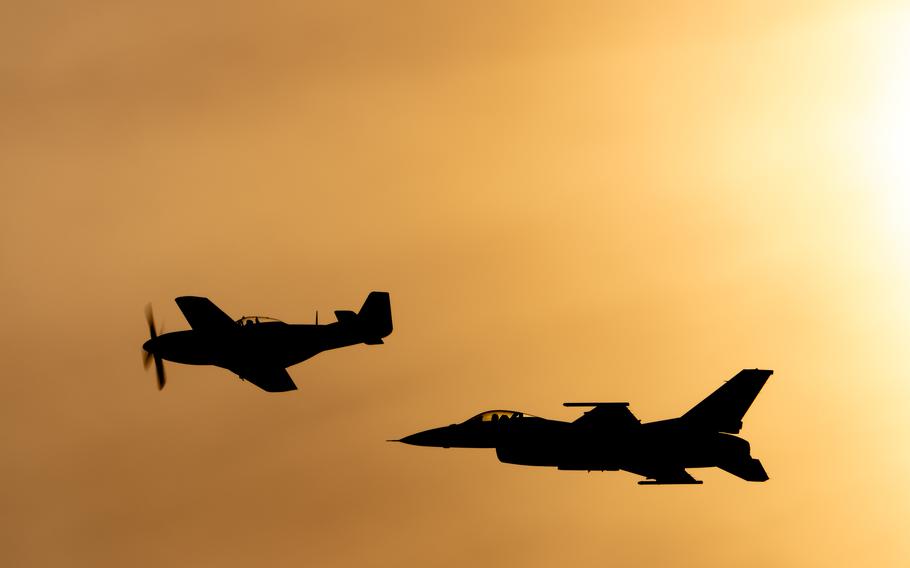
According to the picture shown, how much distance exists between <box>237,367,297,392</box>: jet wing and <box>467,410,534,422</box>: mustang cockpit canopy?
21692mm

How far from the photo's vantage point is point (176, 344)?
80000 mm

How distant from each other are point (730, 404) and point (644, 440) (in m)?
5.21

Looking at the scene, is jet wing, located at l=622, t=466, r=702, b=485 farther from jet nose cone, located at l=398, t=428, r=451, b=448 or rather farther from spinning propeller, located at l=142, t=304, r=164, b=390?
spinning propeller, located at l=142, t=304, r=164, b=390

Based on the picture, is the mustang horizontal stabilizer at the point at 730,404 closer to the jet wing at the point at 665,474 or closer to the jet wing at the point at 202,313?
the jet wing at the point at 665,474

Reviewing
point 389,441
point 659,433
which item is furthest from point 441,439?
point 659,433

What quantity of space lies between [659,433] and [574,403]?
23.0ft

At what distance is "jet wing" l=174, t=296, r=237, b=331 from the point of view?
272 ft

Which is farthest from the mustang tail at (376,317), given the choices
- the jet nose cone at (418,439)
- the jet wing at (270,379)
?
the jet nose cone at (418,439)

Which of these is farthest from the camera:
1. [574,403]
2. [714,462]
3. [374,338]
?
[374,338]

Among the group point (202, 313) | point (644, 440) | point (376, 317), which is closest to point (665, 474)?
point (644, 440)

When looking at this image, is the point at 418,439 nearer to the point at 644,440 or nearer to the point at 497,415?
the point at 497,415

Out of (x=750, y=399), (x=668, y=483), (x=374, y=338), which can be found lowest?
(x=668, y=483)

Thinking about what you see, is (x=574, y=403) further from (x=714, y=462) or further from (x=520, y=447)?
(x=714, y=462)

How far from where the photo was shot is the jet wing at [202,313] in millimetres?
82938
